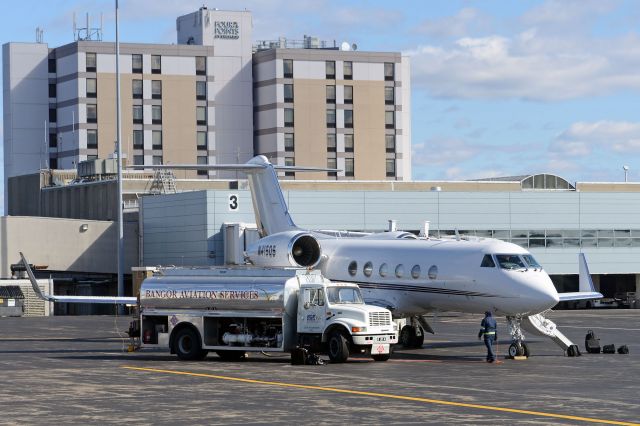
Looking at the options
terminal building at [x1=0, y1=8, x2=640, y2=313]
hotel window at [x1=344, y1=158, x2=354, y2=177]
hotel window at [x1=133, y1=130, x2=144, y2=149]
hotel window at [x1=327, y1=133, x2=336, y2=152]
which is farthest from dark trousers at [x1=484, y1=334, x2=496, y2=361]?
hotel window at [x1=327, y1=133, x2=336, y2=152]

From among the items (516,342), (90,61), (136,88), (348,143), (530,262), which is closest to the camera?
(516,342)

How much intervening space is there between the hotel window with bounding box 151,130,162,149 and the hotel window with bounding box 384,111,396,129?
2471cm

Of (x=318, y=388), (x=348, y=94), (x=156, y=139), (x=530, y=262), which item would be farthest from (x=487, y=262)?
(x=348, y=94)

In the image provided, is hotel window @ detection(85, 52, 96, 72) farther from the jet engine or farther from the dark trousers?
the dark trousers

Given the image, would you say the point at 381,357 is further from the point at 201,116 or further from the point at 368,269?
the point at 201,116

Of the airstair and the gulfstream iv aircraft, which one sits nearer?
the gulfstream iv aircraft

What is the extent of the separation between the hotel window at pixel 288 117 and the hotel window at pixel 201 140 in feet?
28.9

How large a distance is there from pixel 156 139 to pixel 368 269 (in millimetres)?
92717

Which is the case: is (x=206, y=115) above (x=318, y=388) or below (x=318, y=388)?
above

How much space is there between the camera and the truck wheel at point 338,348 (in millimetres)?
36875

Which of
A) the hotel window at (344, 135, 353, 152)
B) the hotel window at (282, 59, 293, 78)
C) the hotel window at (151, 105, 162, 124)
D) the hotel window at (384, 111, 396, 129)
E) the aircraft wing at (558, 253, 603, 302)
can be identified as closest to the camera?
the aircraft wing at (558, 253, 603, 302)

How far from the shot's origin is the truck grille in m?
37.0

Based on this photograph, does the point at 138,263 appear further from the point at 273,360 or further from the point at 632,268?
the point at 273,360

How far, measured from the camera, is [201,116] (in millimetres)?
137500
